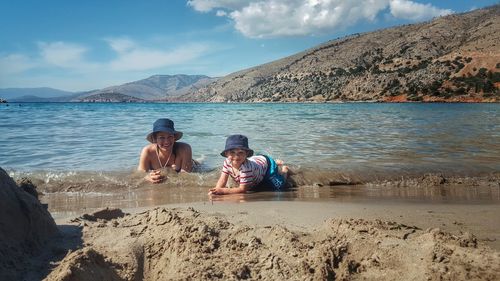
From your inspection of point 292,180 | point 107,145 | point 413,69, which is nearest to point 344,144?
point 292,180

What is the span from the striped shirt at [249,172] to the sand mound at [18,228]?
3.31 meters

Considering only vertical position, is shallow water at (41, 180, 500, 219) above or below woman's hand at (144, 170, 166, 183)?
below

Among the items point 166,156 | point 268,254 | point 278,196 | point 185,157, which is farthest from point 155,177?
point 268,254

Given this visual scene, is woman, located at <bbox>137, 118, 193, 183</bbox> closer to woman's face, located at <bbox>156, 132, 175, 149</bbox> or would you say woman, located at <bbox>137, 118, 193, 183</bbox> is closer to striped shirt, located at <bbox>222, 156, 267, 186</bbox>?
woman's face, located at <bbox>156, 132, 175, 149</bbox>

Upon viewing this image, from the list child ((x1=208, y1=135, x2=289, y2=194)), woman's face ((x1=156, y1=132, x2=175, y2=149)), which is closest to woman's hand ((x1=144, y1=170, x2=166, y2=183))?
woman's face ((x1=156, y1=132, x2=175, y2=149))

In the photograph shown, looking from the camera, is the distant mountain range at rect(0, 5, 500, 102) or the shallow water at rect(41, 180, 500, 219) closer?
the shallow water at rect(41, 180, 500, 219)

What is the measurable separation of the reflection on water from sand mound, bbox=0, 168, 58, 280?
1.87 m

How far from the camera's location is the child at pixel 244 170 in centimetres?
575

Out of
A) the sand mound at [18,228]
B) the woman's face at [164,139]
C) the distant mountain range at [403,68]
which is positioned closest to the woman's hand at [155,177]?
the woman's face at [164,139]

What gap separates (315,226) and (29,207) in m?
2.21

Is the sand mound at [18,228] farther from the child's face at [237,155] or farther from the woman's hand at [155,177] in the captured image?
the woman's hand at [155,177]

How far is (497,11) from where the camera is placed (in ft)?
290

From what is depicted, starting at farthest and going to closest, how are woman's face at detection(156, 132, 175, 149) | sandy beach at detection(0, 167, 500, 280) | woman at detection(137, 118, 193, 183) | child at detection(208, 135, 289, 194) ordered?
woman at detection(137, 118, 193, 183) < woman's face at detection(156, 132, 175, 149) < child at detection(208, 135, 289, 194) < sandy beach at detection(0, 167, 500, 280)

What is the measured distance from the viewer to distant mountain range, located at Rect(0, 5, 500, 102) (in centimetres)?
5819
